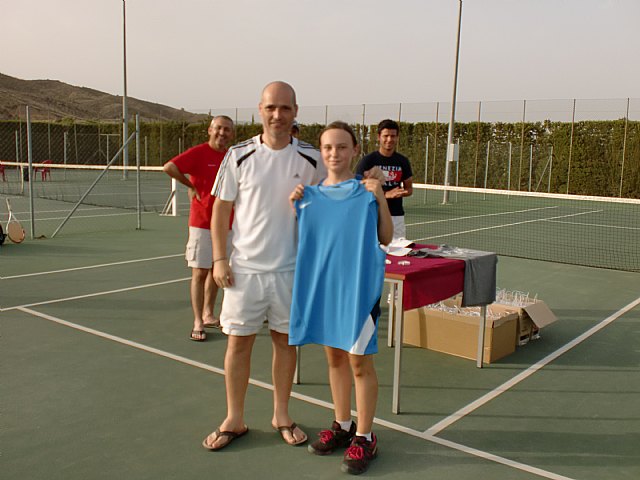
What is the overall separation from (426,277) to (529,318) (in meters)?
2.02

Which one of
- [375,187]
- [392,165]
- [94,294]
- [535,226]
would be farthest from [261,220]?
[535,226]

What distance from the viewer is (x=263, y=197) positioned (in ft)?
11.6

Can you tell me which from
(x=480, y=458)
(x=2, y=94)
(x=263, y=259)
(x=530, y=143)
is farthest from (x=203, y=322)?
(x=2, y=94)

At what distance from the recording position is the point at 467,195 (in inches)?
979

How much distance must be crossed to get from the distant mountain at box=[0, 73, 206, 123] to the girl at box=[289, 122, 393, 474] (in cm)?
10784

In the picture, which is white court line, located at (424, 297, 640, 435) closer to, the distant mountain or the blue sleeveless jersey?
the blue sleeveless jersey

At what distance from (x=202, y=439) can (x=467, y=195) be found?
22151mm

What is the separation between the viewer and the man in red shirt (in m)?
5.80

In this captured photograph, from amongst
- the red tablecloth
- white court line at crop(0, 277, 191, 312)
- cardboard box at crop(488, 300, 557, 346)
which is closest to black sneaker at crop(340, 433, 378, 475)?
the red tablecloth

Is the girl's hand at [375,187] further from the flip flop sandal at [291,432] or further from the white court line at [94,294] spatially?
the white court line at [94,294]

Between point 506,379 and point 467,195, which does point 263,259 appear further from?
point 467,195

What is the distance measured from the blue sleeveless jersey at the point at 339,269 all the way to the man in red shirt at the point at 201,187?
2484 mm

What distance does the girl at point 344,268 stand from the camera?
3.41m

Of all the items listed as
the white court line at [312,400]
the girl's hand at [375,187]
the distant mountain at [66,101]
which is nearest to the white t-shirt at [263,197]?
the girl's hand at [375,187]
